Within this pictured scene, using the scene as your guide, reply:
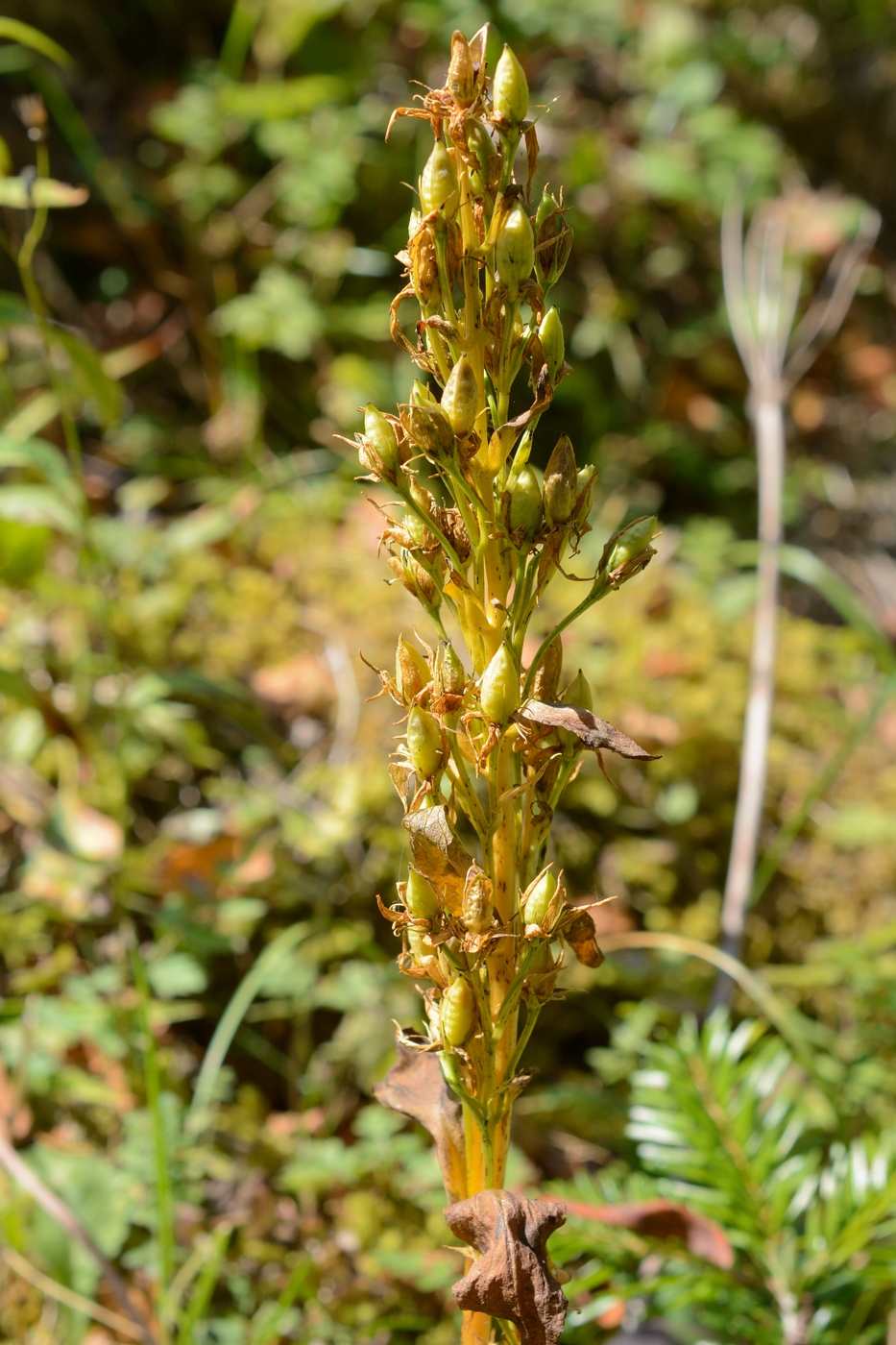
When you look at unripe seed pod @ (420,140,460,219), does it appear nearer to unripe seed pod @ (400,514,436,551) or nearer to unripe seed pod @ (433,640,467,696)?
unripe seed pod @ (400,514,436,551)

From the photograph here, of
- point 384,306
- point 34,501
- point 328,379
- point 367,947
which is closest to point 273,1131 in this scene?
point 367,947

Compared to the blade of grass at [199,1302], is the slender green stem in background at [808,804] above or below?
above

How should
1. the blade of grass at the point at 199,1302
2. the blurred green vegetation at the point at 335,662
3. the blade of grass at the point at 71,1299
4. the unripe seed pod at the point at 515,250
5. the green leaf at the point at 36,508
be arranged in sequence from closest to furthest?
1. the unripe seed pod at the point at 515,250
2. the blade of grass at the point at 199,1302
3. the blade of grass at the point at 71,1299
4. the blurred green vegetation at the point at 335,662
5. the green leaf at the point at 36,508

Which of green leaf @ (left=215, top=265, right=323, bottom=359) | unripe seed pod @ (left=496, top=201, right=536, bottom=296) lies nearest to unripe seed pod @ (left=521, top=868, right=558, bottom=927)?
unripe seed pod @ (left=496, top=201, right=536, bottom=296)

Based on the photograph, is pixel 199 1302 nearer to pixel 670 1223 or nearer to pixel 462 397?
pixel 670 1223

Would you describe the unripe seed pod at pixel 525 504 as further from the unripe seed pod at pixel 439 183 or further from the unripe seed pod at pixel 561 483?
the unripe seed pod at pixel 439 183

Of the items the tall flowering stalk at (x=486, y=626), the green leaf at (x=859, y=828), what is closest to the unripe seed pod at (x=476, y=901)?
the tall flowering stalk at (x=486, y=626)

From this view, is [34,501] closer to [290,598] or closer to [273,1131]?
[290,598]

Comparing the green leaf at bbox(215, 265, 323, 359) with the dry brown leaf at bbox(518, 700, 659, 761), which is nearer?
the dry brown leaf at bbox(518, 700, 659, 761)
